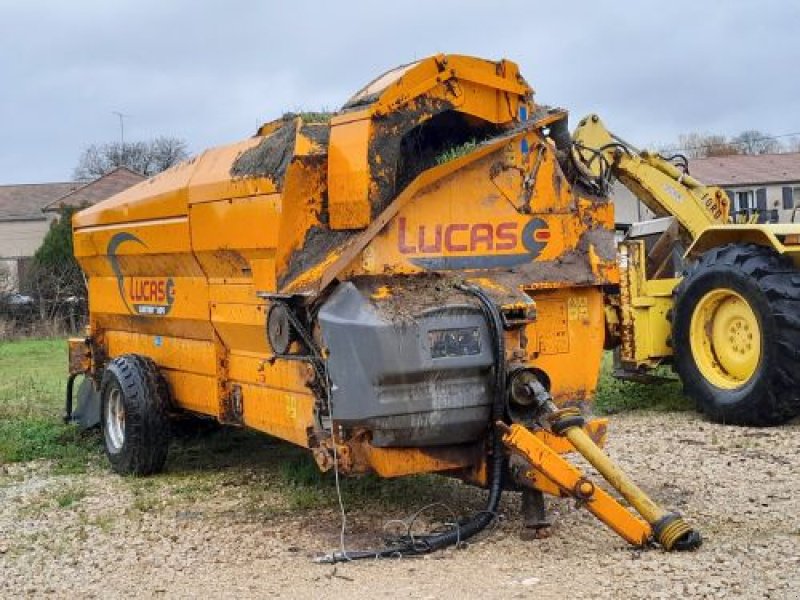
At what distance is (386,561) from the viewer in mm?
5312

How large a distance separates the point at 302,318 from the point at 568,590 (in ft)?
6.71

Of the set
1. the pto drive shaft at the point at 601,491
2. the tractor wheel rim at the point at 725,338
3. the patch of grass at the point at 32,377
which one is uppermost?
the tractor wheel rim at the point at 725,338

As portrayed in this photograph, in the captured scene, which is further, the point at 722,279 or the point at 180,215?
the point at 722,279

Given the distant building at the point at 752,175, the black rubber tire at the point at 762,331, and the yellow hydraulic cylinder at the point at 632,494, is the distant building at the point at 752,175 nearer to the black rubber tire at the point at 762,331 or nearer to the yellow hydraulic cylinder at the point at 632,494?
the black rubber tire at the point at 762,331

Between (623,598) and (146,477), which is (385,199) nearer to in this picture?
(623,598)

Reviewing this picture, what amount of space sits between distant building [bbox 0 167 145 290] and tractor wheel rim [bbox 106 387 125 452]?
110 feet

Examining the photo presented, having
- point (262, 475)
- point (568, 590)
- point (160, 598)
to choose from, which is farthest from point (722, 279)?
point (160, 598)

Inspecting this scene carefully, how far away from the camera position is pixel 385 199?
5.75m

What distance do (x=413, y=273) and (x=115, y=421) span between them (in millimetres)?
3542

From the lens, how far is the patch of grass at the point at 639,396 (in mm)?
9984

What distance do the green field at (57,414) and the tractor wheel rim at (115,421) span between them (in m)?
0.40

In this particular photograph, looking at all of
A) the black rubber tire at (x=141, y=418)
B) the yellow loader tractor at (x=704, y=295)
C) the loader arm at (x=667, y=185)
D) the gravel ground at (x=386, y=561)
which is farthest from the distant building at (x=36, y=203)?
the gravel ground at (x=386, y=561)

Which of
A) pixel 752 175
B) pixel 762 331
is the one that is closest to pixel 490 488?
pixel 762 331

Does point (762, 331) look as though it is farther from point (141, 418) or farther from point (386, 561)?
point (141, 418)
